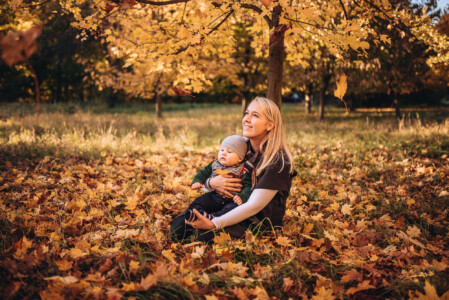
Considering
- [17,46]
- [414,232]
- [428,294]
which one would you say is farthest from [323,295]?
[17,46]

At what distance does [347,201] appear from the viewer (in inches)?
135

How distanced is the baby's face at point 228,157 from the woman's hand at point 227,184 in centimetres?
12

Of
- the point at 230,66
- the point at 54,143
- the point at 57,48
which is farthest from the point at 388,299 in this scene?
the point at 57,48

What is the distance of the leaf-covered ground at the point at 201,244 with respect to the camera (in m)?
1.72

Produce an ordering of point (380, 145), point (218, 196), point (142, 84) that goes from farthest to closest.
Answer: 1. point (142, 84)
2. point (380, 145)
3. point (218, 196)

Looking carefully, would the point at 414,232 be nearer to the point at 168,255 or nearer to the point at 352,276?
the point at 352,276

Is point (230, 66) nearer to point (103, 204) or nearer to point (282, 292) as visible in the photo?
point (103, 204)

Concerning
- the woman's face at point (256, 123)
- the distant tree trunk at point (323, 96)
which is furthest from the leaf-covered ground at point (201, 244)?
the distant tree trunk at point (323, 96)

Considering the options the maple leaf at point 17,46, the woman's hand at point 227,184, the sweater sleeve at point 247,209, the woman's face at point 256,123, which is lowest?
the sweater sleeve at point 247,209

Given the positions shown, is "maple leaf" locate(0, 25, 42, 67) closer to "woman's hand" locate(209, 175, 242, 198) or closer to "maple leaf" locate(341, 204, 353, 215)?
"woman's hand" locate(209, 175, 242, 198)

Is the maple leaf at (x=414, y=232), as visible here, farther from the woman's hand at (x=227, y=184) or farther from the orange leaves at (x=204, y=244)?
the woman's hand at (x=227, y=184)

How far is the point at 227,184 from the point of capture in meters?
2.31

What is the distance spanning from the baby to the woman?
0.23 ft

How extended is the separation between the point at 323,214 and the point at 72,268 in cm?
242
